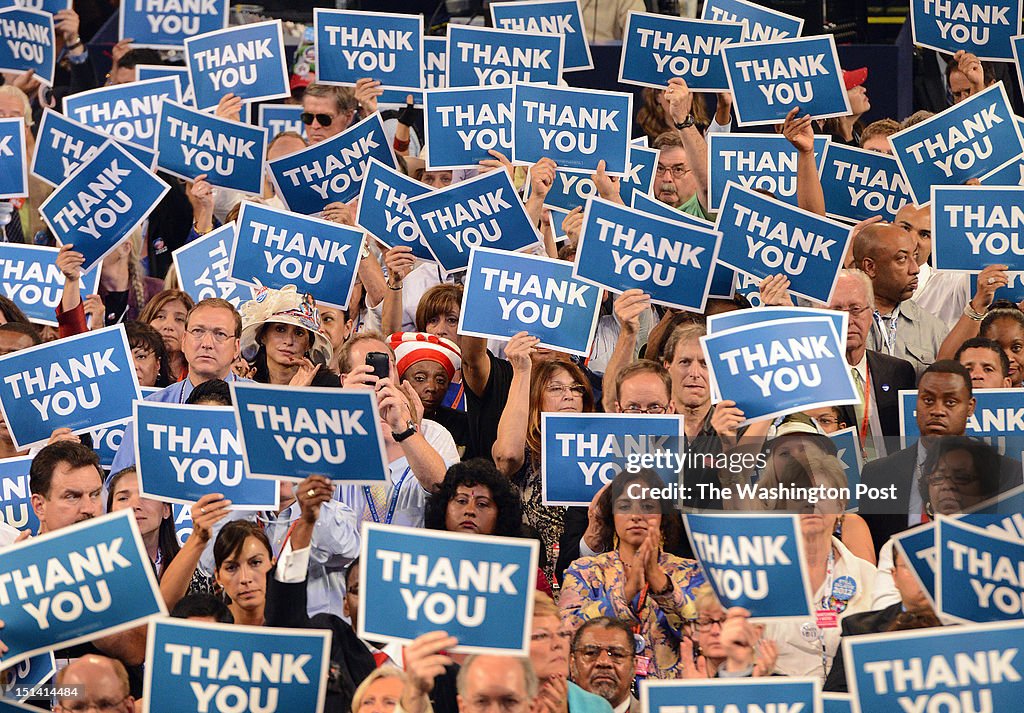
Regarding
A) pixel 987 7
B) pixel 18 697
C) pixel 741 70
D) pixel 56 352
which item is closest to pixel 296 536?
pixel 18 697

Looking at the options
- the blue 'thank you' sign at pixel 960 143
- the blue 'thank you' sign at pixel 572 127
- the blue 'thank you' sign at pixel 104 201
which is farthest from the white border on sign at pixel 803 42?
the blue 'thank you' sign at pixel 104 201

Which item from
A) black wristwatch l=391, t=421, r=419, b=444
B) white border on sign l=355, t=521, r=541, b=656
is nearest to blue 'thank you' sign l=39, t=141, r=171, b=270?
black wristwatch l=391, t=421, r=419, b=444

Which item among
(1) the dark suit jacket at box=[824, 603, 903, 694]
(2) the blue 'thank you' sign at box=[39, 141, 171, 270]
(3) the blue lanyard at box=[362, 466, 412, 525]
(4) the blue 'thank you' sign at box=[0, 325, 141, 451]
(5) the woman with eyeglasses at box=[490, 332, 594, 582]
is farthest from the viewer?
(2) the blue 'thank you' sign at box=[39, 141, 171, 270]

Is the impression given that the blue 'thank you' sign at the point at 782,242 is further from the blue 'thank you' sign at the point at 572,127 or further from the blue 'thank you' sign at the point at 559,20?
the blue 'thank you' sign at the point at 559,20

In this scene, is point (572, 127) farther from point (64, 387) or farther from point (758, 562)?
point (758, 562)

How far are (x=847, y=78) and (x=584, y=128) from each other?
2571 mm

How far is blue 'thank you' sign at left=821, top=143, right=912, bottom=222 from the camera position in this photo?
805 centimetres

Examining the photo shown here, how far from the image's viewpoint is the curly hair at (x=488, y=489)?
18.5 ft

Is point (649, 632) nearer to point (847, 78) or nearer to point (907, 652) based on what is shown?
point (907, 652)

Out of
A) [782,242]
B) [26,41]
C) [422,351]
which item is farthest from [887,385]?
[26,41]

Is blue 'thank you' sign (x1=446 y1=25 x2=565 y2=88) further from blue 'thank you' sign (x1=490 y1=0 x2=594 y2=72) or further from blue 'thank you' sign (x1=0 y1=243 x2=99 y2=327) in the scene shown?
blue 'thank you' sign (x1=0 y1=243 x2=99 y2=327)

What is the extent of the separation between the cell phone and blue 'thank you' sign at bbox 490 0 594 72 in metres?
3.56

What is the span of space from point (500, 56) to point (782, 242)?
2.50 m

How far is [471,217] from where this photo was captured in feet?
24.6
